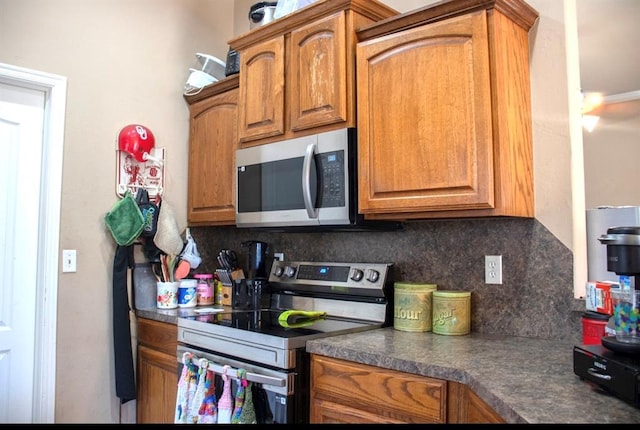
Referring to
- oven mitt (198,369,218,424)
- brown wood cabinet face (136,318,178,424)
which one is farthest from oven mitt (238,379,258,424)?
brown wood cabinet face (136,318,178,424)

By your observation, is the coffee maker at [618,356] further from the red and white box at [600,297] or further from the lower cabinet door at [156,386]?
the lower cabinet door at [156,386]

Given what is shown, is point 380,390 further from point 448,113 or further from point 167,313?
point 167,313

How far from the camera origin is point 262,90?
236 cm

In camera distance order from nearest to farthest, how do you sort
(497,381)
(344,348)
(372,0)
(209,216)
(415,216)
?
(497,381) < (344,348) < (415,216) < (372,0) < (209,216)

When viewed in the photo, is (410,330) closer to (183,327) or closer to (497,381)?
(497,381)

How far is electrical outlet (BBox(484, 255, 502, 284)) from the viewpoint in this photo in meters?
1.91

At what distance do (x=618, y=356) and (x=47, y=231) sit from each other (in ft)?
7.77

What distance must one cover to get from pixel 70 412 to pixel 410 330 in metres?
1.70

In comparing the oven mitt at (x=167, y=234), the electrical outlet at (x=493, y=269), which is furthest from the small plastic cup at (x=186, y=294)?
the electrical outlet at (x=493, y=269)

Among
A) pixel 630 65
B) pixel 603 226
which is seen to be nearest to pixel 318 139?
pixel 603 226

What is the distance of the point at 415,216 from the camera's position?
6.24 ft

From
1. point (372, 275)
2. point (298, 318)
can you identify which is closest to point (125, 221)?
point (298, 318)

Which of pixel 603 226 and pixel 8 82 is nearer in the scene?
pixel 603 226

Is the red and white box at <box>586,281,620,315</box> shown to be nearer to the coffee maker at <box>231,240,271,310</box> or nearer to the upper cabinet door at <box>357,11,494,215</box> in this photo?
the upper cabinet door at <box>357,11,494,215</box>
